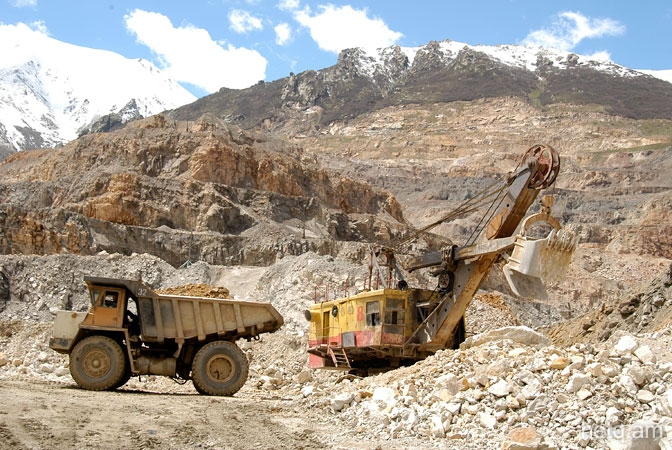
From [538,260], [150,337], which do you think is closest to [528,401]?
[538,260]

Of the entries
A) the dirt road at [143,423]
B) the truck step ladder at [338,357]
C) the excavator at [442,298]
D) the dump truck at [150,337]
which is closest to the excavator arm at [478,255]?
the excavator at [442,298]

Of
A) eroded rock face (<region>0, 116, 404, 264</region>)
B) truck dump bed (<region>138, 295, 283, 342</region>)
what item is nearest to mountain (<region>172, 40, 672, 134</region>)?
eroded rock face (<region>0, 116, 404, 264</region>)

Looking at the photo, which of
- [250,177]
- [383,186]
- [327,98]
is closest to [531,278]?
[250,177]

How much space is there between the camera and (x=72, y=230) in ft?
138

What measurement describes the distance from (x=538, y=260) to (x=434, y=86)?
469ft

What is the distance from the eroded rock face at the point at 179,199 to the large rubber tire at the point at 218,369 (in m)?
31.1

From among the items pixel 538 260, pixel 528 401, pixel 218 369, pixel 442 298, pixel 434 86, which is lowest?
pixel 528 401

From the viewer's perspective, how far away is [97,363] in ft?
39.3

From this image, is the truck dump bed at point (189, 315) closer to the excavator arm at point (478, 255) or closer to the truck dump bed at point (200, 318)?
the truck dump bed at point (200, 318)

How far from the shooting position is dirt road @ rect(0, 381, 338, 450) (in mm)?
7641

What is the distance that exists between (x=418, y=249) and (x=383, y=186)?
47.5 metres

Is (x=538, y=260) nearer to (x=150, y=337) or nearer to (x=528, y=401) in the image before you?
(x=528, y=401)

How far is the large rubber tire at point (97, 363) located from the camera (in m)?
11.9

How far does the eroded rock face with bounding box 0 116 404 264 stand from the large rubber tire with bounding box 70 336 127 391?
101ft
